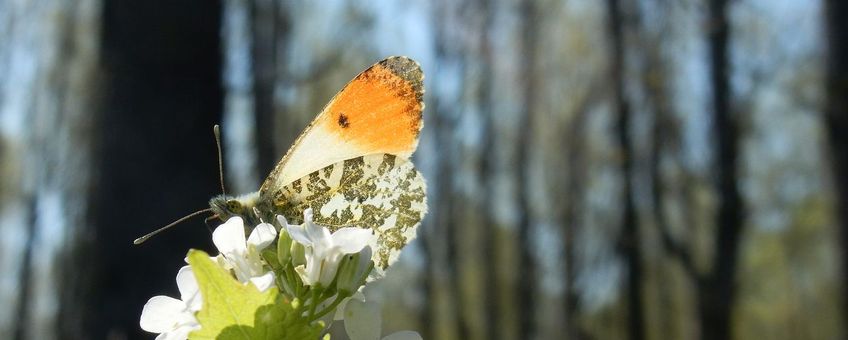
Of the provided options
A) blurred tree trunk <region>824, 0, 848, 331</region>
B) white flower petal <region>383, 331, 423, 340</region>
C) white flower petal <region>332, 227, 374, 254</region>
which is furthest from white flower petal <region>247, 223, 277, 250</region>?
blurred tree trunk <region>824, 0, 848, 331</region>

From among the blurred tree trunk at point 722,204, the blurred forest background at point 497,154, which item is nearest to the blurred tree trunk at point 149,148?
the blurred forest background at point 497,154

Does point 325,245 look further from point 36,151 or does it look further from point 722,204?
point 36,151

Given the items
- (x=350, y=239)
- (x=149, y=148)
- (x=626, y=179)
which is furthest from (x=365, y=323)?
(x=626, y=179)

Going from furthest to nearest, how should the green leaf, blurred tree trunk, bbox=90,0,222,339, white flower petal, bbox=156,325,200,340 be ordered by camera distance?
1. blurred tree trunk, bbox=90,0,222,339
2. white flower petal, bbox=156,325,200,340
3. the green leaf

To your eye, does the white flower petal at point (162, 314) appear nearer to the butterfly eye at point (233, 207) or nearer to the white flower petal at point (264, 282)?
the white flower petal at point (264, 282)

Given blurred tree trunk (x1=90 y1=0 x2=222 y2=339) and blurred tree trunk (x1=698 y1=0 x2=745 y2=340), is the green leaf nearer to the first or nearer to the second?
blurred tree trunk (x1=90 y1=0 x2=222 y2=339)

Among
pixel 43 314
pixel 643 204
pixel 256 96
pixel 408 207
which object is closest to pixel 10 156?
pixel 43 314
